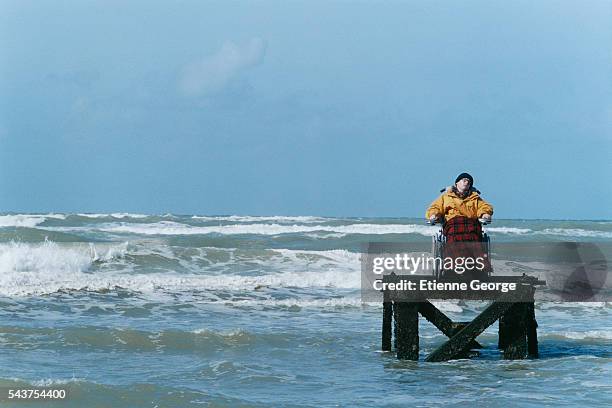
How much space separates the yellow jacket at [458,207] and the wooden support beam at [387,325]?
4.96 feet

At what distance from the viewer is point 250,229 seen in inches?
1801

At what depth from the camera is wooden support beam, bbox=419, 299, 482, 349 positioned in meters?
10.3

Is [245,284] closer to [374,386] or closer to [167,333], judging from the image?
[167,333]

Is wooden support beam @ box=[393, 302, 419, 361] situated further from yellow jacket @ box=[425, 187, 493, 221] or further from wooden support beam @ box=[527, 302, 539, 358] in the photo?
wooden support beam @ box=[527, 302, 539, 358]

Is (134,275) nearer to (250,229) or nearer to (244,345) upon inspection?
(244,345)

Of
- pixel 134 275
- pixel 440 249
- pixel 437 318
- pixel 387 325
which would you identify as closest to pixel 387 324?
pixel 387 325

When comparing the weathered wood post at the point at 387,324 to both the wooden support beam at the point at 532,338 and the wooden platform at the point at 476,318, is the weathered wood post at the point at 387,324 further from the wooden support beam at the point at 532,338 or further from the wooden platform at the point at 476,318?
the wooden support beam at the point at 532,338

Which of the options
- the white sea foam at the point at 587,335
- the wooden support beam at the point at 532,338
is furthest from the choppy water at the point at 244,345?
the wooden support beam at the point at 532,338

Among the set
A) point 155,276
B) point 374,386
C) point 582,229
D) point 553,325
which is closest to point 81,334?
point 374,386

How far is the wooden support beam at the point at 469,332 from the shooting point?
9.86 meters

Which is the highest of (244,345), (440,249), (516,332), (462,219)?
(462,219)

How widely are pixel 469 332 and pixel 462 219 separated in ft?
4.30

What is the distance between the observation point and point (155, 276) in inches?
852

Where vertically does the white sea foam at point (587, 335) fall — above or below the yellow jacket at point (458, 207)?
below
